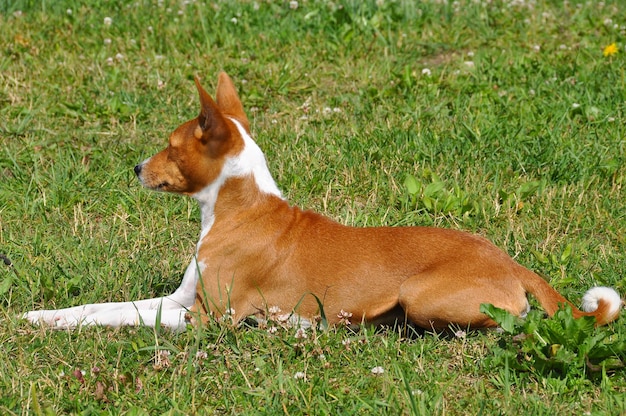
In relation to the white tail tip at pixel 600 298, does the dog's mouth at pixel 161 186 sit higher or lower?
higher

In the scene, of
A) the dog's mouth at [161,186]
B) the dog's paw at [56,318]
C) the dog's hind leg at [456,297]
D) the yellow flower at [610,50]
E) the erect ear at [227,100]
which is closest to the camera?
the dog's hind leg at [456,297]

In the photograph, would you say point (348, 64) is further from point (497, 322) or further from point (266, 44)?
point (497, 322)

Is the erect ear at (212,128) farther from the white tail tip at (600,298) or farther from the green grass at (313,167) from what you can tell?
the white tail tip at (600,298)

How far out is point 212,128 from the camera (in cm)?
490

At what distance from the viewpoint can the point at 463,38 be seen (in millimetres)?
8812

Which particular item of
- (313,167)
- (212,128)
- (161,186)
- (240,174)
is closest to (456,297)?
(240,174)

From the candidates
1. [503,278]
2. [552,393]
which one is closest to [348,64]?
[503,278]

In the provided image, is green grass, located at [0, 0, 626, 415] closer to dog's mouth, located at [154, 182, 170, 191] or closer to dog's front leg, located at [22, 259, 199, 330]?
dog's front leg, located at [22, 259, 199, 330]

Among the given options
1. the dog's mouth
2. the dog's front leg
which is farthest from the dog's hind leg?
the dog's mouth

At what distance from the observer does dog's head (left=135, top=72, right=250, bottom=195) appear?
4.91 meters

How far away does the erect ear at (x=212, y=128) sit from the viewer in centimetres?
482

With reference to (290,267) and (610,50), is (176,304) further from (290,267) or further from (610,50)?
(610,50)

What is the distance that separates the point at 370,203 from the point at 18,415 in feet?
9.82

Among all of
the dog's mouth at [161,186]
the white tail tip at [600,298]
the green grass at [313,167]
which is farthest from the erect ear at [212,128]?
the white tail tip at [600,298]
